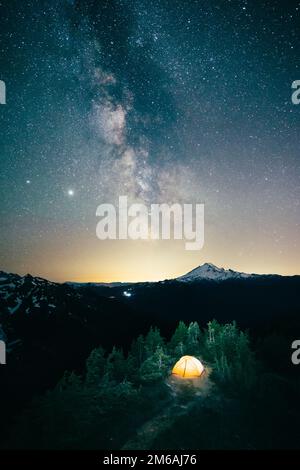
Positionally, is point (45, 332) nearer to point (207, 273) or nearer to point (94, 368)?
point (94, 368)

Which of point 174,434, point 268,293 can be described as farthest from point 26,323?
point 268,293

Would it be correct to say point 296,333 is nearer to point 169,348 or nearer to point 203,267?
point 169,348

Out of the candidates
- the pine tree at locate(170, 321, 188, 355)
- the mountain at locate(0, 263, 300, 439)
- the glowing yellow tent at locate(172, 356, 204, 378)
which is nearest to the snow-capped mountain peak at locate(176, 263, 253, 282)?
the mountain at locate(0, 263, 300, 439)

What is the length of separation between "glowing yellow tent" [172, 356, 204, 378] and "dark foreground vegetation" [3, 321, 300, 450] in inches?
17.7

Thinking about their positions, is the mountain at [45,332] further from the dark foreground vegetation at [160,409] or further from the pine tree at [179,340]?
the pine tree at [179,340]

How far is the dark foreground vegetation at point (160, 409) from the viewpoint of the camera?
669 cm

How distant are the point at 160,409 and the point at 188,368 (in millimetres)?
3369

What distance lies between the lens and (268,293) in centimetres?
8631

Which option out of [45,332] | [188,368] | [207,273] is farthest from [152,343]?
[207,273]

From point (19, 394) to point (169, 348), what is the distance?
868 centimetres

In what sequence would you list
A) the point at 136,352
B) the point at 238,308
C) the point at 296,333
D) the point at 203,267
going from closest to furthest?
the point at 136,352
the point at 296,333
the point at 238,308
the point at 203,267

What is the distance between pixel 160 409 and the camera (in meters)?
8.53

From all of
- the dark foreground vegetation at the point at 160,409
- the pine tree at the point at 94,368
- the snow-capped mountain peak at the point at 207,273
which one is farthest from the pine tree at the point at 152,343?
the snow-capped mountain peak at the point at 207,273

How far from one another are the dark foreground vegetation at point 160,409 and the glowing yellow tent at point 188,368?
45 cm
